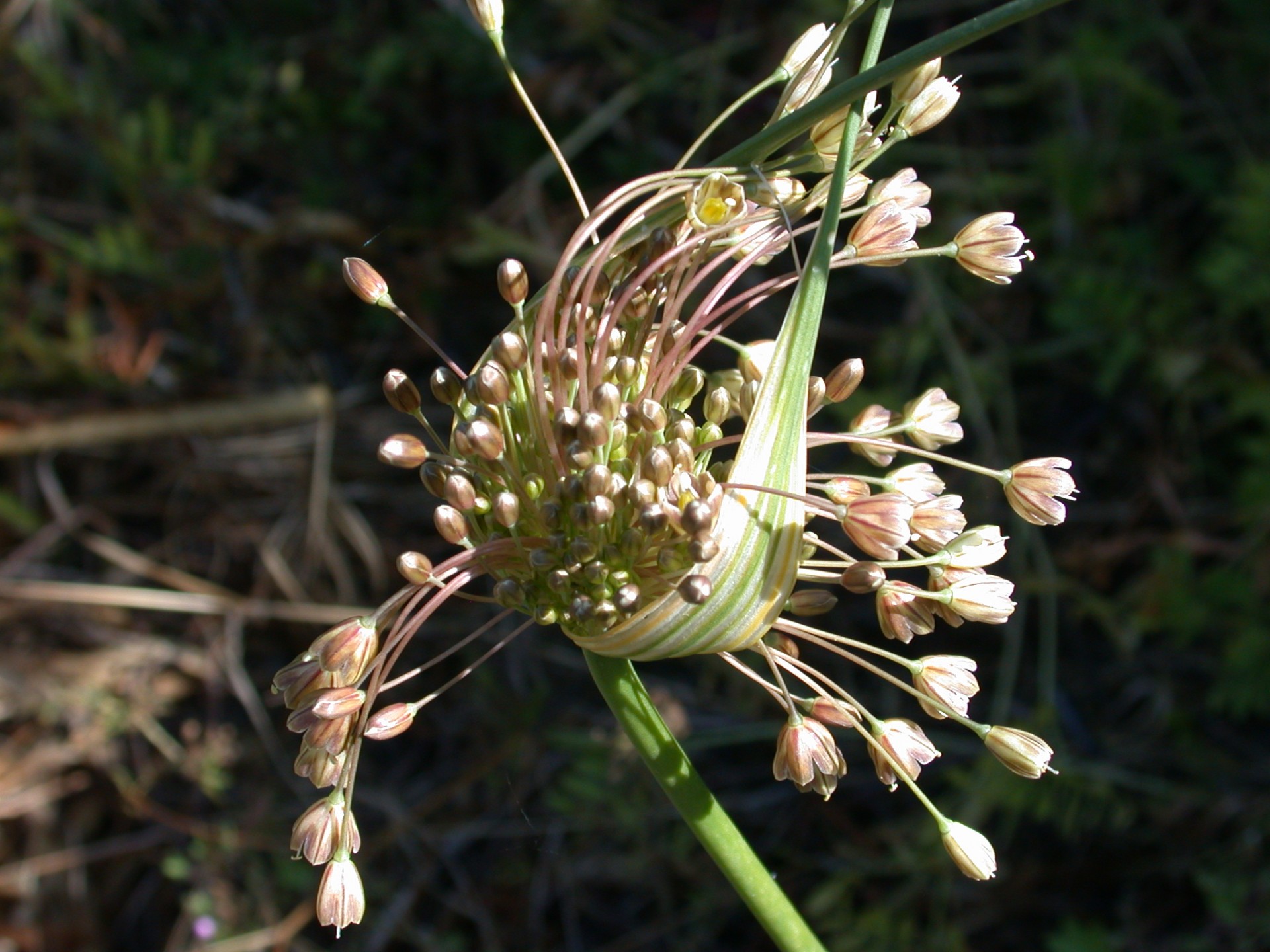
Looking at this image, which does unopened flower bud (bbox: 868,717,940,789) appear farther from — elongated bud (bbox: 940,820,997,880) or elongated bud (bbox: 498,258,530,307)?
elongated bud (bbox: 498,258,530,307)

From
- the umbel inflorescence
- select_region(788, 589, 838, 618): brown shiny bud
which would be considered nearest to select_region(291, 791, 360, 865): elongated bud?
the umbel inflorescence

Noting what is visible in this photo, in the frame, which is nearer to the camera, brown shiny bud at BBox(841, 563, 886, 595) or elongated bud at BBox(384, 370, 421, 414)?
brown shiny bud at BBox(841, 563, 886, 595)

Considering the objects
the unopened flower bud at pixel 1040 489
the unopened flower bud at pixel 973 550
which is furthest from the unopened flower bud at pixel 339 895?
the unopened flower bud at pixel 1040 489

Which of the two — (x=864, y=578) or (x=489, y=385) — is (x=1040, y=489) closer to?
(x=864, y=578)

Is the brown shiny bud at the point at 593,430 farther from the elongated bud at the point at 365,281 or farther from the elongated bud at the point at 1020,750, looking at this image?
the elongated bud at the point at 1020,750

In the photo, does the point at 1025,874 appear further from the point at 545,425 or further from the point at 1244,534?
the point at 545,425

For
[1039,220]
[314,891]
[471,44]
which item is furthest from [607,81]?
[314,891]

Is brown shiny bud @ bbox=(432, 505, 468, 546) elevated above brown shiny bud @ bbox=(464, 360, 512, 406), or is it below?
below

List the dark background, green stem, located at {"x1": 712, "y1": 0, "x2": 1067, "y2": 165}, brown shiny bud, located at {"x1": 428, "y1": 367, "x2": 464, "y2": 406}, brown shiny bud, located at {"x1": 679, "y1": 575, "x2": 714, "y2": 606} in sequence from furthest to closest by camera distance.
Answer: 1. the dark background
2. brown shiny bud, located at {"x1": 428, "y1": 367, "x2": 464, "y2": 406}
3. brown shiny bud, located at {"x1": 679, "y1": 575, "x2": 714, "y2": 606}
4. green stem, located at {"x1": 712, "y1": 0, "x2": 1067, "y2": 165}
